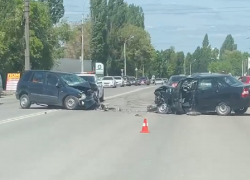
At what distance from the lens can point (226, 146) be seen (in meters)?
13.8

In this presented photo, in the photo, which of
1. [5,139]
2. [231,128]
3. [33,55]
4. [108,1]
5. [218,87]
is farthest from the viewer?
[108,1]

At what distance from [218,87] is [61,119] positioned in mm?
6492

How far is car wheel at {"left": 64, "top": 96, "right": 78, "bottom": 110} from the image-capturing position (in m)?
26.1

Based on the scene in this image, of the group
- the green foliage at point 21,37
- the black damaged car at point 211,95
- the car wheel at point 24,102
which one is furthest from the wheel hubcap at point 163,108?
the green foliage at point 21,37

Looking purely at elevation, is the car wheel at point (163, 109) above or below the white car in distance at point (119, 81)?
above

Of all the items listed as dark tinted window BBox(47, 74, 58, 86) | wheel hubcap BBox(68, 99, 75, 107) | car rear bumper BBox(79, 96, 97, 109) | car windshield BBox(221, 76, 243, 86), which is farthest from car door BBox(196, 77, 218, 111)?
dark tinted window BBox(47, 74, 58, 86)

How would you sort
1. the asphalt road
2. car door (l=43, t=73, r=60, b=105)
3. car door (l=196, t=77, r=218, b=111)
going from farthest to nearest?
car door (l=43, t=73, r=60, b=105) < car door (l=196, t=77, r=218, b=111) < the asphalt road

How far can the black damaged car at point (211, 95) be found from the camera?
76.0 feet

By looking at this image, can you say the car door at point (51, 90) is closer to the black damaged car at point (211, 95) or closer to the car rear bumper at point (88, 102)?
the car rear bumper at point (88, 102)

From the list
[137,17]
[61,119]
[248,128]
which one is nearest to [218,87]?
[248,128]

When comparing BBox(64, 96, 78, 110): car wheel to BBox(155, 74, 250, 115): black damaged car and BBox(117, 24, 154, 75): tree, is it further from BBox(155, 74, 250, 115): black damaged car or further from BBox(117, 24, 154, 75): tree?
BBox(117, 24, 154, 75): tree

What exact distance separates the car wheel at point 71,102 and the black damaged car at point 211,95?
4376mm

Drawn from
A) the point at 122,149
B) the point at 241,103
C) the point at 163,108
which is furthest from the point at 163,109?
the point at 122,149

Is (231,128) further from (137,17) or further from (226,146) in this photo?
(137,17)
